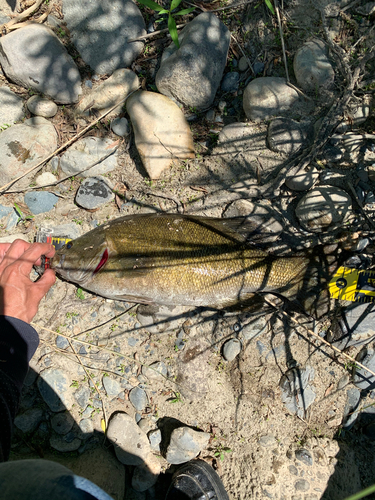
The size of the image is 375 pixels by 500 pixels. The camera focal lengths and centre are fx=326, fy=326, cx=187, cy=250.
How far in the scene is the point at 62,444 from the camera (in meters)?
3.79

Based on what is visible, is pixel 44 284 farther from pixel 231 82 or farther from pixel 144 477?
pixel 231 82

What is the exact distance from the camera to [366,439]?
3785mm

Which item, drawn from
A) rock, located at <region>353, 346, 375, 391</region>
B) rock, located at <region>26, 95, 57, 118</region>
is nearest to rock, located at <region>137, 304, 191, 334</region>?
rock, located at <region>353, 346, 375, 391</region>

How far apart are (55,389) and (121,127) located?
3.36 metres

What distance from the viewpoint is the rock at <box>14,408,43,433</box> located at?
12.5ft

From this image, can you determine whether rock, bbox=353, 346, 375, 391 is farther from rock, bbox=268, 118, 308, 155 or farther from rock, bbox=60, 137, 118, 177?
rock, bbox=60, 137, 118, 177

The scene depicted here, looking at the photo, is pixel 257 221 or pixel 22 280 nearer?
pixel 22 280

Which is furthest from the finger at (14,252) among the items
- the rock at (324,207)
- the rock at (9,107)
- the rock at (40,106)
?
the rock at (324,207)

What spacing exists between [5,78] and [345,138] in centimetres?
439

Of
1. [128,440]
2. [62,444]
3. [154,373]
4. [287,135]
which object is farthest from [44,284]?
[287,135]

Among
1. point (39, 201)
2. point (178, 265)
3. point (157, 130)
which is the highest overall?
point (157, 130)

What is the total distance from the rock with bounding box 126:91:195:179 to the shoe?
11.4 ft

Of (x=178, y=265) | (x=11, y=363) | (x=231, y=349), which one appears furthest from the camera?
(x=231, y=349)

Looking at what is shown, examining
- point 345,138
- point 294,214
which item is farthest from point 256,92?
point 294,214
